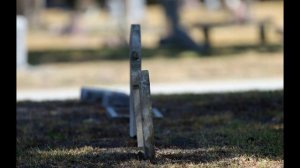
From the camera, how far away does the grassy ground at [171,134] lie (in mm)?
6234

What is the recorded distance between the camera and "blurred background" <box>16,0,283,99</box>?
623 inches

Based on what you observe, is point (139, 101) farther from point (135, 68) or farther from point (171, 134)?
point (171, 134)

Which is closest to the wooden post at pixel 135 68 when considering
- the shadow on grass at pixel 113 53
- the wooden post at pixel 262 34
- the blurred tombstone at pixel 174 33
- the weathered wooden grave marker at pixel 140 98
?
the weathered wooden grave marker at pixel 140 98

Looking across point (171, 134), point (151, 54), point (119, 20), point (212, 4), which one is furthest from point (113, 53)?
point (212, 4)

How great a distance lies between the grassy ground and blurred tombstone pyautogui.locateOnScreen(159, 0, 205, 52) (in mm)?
10254

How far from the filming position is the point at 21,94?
14.3 meters

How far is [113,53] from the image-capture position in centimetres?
2073

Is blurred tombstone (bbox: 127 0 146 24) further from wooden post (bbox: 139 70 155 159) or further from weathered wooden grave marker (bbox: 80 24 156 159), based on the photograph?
wooden post (bbox: 139 70 155 159)

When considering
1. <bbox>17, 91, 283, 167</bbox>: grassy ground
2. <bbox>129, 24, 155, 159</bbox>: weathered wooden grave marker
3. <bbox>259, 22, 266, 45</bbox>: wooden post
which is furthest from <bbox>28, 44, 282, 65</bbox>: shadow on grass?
<bbox>129, 24, 155, 159</bbox>: weathered wooden grave marker

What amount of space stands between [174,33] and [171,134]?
14126 millimetres

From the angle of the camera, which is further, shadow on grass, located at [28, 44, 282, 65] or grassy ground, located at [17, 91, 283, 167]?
shadow on grass, located at [28, 44, 282, 65]

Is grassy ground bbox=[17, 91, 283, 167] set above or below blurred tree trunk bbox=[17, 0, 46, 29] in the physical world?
below
